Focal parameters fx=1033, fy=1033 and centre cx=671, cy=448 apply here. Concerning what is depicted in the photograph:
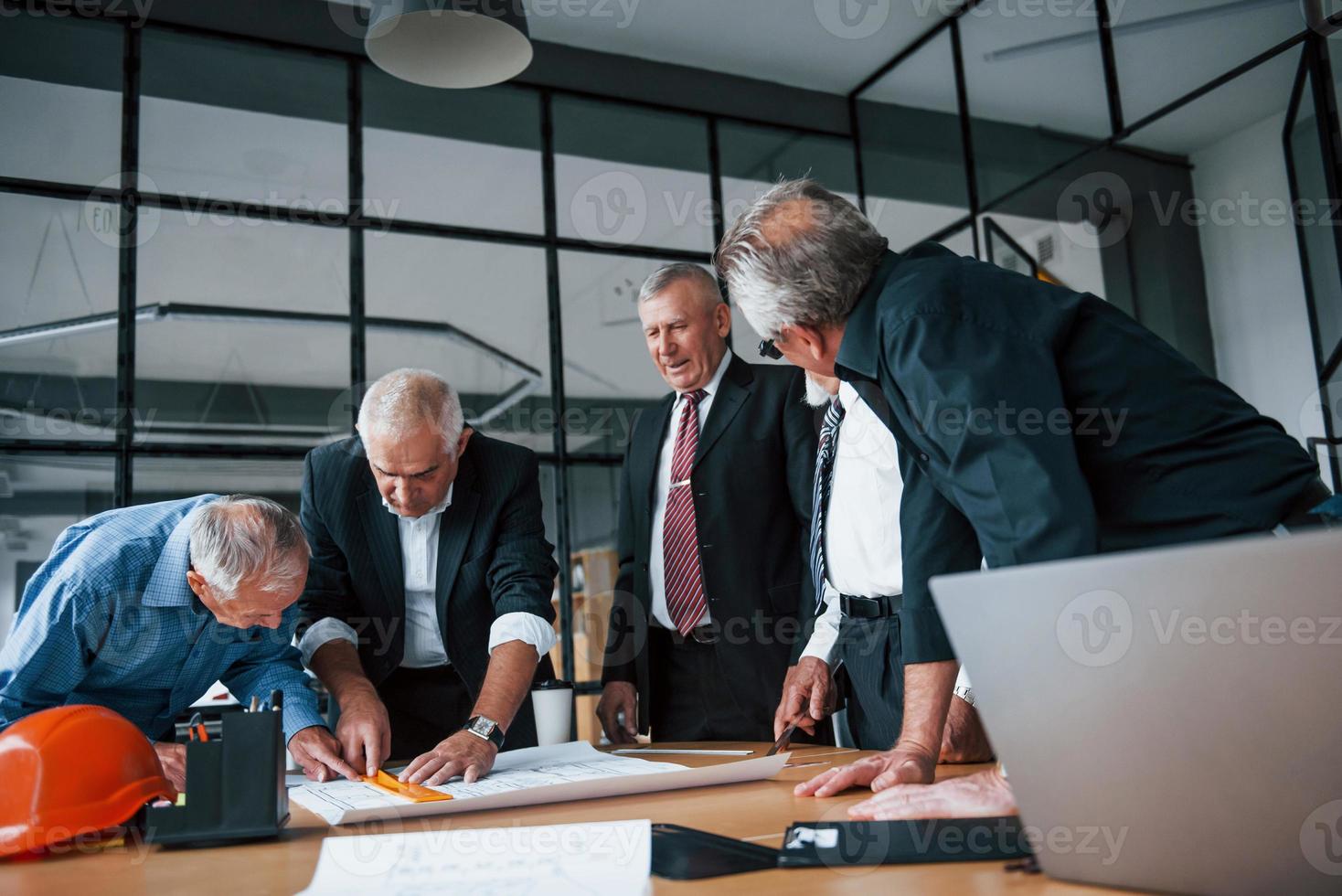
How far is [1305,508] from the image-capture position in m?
1.30

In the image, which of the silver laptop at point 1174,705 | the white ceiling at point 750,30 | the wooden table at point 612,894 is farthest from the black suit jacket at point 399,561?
the white ceiling at point 750,30

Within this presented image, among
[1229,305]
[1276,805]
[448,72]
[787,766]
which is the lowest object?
[787,766]

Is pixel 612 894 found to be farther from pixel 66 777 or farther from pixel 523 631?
pixel 523 631

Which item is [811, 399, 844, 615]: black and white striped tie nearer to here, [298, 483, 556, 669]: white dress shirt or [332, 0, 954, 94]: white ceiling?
[298, 483, 556, 669]: white dress shirt

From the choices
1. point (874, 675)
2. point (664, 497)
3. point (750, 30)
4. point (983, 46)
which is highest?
point (750, 30)

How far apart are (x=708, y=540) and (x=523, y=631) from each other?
0.76 m

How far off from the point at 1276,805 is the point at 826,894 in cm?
33

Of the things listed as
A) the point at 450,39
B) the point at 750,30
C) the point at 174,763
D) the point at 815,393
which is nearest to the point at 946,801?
the point at 174,763

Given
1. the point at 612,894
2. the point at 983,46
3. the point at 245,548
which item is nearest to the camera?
the point at 612,894

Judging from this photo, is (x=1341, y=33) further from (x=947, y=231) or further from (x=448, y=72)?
(x=448, y=72)

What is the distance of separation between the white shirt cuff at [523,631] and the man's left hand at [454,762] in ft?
1.34

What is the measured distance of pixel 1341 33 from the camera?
364 cm

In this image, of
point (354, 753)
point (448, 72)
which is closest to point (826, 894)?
point (354, 753)

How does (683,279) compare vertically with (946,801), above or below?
above
